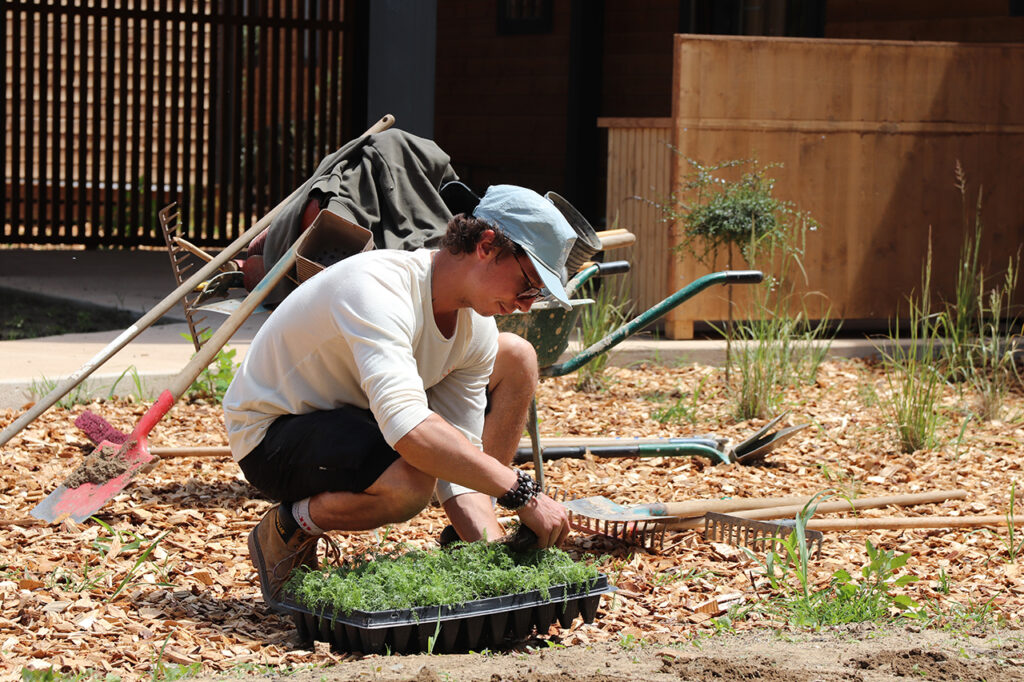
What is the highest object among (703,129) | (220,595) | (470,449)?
(703,129)

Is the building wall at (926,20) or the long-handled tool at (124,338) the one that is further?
the building wall at (926,20)

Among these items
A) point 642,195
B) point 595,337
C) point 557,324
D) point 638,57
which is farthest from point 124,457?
point 638,57

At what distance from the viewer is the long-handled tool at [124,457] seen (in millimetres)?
3740

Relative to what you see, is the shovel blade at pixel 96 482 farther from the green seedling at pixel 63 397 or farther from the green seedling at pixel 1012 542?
the green seedling at pixel 1012 542

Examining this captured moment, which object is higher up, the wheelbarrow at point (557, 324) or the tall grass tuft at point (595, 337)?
the wheelbarrow at point (557, 324)

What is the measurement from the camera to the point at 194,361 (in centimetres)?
383

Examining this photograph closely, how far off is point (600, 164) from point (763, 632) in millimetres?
7997

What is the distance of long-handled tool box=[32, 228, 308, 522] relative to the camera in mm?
3740

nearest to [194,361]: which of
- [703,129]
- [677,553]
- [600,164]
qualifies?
[677,553]

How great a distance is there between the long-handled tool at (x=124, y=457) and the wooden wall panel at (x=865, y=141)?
145 inches

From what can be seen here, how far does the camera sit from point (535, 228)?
9.57 ft

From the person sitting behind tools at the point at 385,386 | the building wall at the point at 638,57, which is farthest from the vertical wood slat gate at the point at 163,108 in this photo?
the person sitting behind tools at the point at 385,386

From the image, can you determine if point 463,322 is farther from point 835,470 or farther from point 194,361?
point 835,470

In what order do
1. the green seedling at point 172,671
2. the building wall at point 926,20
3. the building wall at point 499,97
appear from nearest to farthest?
the green seedling at point 172,671 < the building wall at point 926,20 < the building wall at point 499,97
